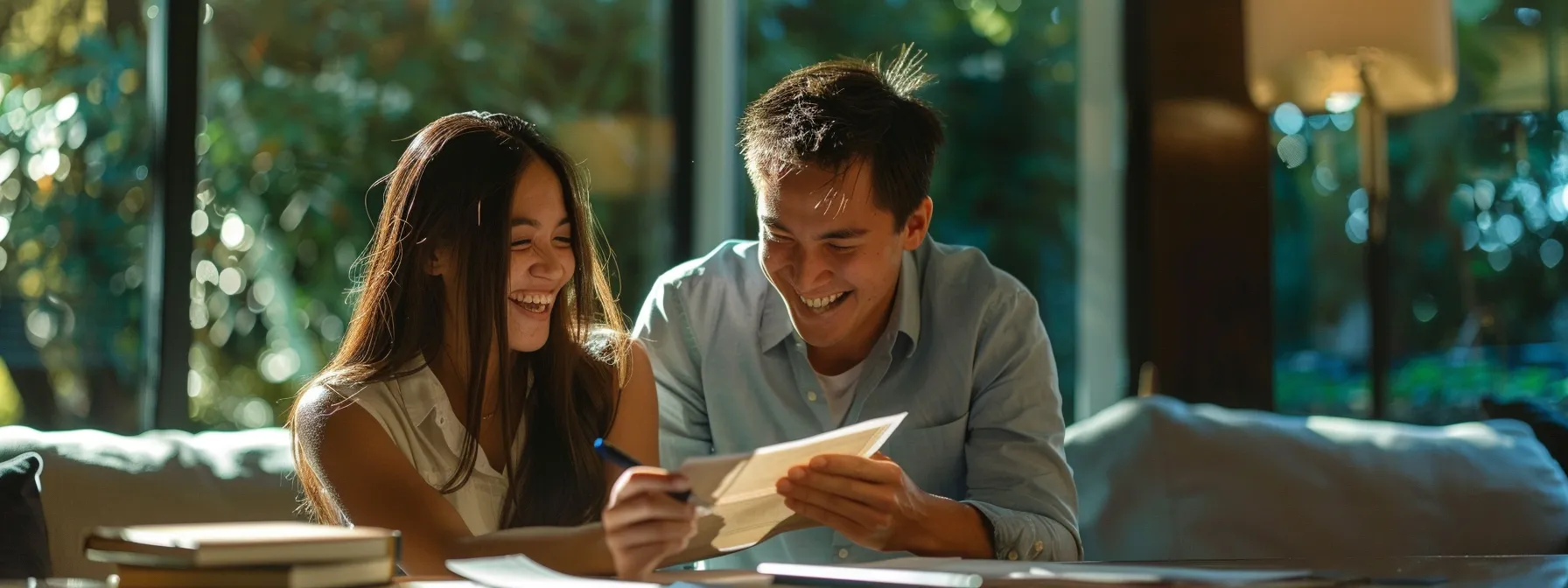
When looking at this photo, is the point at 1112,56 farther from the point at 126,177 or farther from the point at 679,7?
the point at 126,177

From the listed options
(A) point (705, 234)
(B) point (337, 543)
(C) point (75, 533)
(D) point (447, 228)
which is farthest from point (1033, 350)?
(A) point (705, 234)

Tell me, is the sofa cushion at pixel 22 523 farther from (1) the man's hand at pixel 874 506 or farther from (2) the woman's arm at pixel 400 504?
(1) the man's hand at pixel 874 506

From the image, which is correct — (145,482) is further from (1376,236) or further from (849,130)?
(1376,236)

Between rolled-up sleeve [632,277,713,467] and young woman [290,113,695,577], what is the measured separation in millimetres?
234

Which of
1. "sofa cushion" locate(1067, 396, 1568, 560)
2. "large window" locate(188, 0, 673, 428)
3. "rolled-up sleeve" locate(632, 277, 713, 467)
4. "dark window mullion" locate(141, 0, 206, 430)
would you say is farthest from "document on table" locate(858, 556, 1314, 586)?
"large window" locate(188, 0, 673, 428)

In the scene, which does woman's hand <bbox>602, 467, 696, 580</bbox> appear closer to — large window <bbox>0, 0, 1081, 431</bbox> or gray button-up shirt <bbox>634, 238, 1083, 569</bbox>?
gray button-up shirt <bbox>634, 238, 1083, 569</bbox>

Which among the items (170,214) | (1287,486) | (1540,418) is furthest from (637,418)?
(1540,418)

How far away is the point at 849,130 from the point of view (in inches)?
76.7

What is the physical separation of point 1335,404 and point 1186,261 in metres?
0.50

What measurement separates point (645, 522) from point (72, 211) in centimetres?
198

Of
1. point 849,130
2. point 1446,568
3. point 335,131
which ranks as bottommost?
point 1446,568

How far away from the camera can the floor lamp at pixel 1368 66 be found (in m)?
2.87

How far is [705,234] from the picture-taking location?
3713 mm

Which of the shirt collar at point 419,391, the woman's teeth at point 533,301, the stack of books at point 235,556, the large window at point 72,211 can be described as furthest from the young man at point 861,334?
the large window at point 72,211
